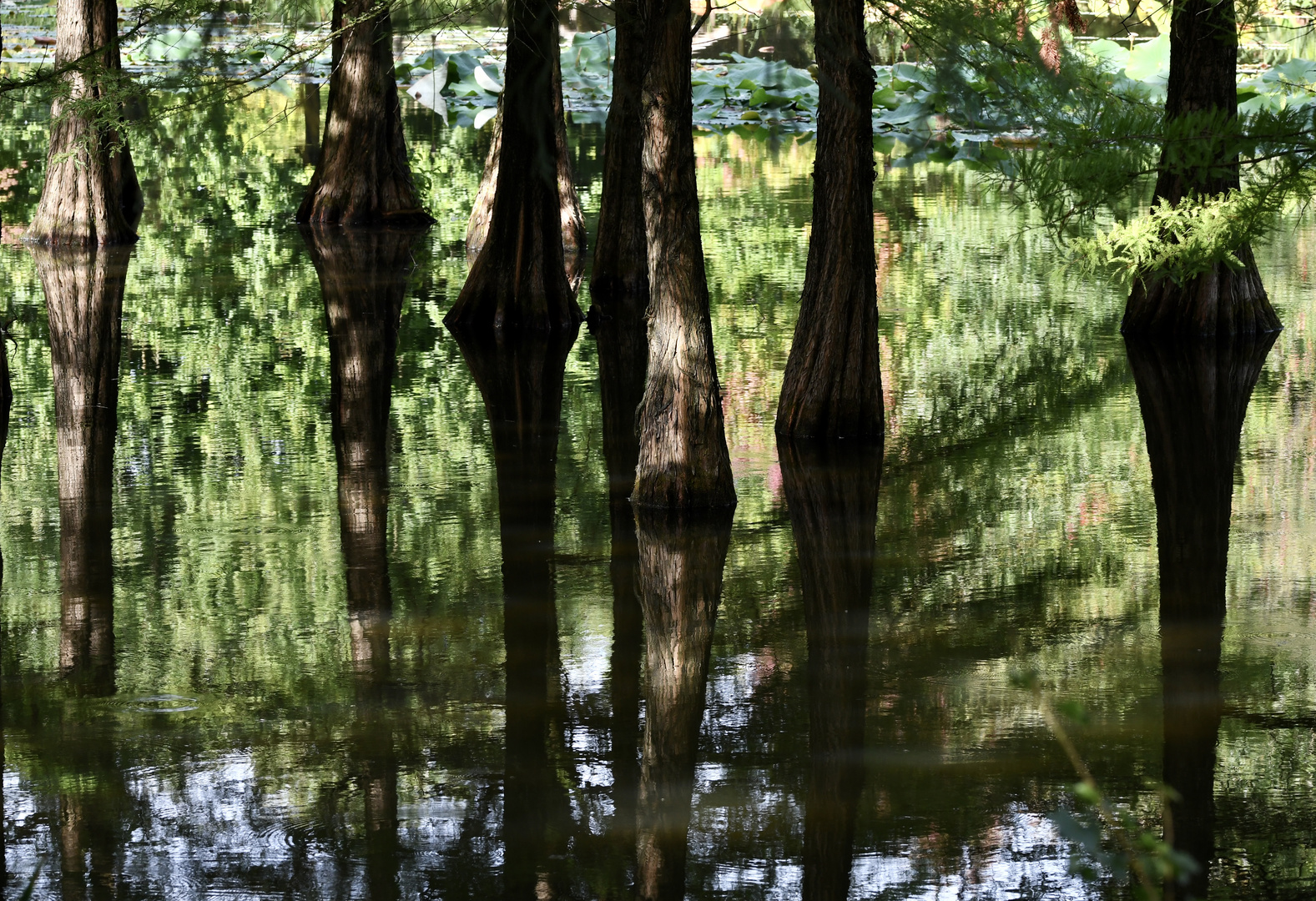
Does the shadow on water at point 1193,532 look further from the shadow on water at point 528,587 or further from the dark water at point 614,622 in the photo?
the shadow on water at point 528,587

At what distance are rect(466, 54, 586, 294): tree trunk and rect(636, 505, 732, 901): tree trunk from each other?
8.68 meters

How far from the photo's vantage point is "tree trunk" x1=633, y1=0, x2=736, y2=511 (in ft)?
31.2

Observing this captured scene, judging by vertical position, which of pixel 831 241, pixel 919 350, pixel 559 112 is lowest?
pixel 919 350

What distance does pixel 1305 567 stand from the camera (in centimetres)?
950

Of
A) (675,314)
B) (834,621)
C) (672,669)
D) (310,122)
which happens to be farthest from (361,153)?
(672,669)

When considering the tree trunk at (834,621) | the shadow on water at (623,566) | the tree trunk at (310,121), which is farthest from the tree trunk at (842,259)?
the tree trunk at (310,121)

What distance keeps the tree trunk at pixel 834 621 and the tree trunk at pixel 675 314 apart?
2.43 feet

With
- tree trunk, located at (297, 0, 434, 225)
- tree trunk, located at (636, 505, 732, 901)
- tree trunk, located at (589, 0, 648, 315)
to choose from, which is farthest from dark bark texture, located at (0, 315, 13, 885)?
tree trunk, located at (297, 0, 434, 225)

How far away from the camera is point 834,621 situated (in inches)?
339

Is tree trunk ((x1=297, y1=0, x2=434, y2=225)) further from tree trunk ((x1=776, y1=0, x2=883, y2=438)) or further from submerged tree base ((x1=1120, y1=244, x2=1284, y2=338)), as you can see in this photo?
tree trunk ((x1=776, y1=0, x2=883, y2=438))

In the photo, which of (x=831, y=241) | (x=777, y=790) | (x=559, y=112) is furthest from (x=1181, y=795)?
(x=559, y=112)

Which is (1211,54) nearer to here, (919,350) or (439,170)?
(919,350)

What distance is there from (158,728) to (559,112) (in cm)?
1216

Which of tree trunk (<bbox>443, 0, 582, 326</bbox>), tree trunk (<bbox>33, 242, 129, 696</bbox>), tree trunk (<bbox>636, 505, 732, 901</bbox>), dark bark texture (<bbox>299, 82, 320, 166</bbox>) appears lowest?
tree trunk (<bbox>636, 505, 732, 901</bbox>)
